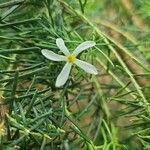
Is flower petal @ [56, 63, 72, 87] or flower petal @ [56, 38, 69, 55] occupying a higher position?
flower petal @ [56, 38, 69, 55]

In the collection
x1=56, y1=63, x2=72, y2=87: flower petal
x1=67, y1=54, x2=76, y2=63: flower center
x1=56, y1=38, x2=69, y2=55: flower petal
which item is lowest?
x1=56, y1=63, x2=72, y2=87: flower petal

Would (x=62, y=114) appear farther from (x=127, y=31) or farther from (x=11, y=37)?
(x=127, y=31)

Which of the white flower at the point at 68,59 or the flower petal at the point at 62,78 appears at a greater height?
the white flower at the point at 68,59

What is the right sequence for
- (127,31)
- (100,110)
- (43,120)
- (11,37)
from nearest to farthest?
(43,120), (11,37), (100,110), (127,31)

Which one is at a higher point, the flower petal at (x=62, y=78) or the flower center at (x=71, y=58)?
the flower center at (x=71, y=58)

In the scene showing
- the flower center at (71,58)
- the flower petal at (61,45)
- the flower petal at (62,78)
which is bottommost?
the flower petal at (62,78)

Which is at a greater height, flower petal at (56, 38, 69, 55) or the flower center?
flower petal at (56, 38, 69, 55)

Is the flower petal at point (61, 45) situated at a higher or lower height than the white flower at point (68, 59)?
higher

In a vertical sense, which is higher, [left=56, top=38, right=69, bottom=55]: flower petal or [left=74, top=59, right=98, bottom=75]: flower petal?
[left=56, top=38, right=69, bottom=55]: flower petal

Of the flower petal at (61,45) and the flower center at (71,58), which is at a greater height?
the flower petal at (61,45)

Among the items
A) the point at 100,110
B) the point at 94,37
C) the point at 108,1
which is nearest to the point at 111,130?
the point at 100,110

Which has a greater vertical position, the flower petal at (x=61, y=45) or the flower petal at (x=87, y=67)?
the flower petal at (x=61, y=45)
